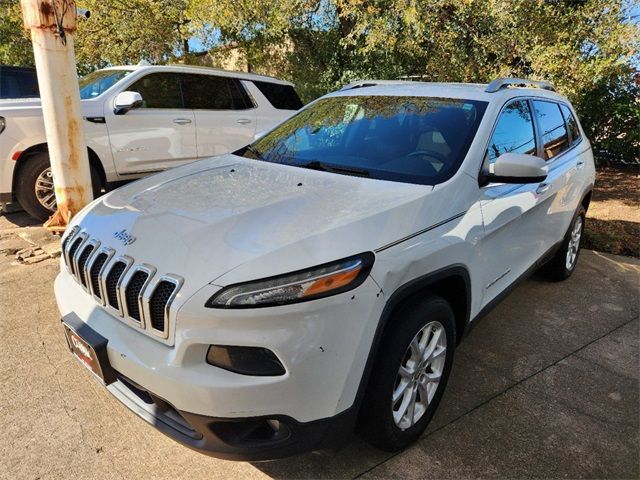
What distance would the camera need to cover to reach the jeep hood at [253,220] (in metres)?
1.87

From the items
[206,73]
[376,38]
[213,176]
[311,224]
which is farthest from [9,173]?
[376,38]

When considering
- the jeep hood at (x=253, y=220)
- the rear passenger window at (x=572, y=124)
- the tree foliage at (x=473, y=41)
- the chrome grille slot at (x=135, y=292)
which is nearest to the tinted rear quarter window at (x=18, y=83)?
the tree foliage at (x=473, y=41)

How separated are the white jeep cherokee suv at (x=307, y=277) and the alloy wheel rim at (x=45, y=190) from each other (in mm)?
3135

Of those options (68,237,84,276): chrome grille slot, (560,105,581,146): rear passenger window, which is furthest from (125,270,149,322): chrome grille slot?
(560,105,581,146): rear passenger window

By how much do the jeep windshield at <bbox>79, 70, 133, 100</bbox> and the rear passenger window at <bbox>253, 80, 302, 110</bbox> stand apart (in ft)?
6.16

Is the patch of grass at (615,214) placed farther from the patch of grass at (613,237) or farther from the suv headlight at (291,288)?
the suv headlight at (291,288)

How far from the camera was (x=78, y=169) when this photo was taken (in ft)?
Result: 15.4

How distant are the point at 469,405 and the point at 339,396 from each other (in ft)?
3.88

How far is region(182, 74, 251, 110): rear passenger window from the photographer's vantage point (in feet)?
21.4

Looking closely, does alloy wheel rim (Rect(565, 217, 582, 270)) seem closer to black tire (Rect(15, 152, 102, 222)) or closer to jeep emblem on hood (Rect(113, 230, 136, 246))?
jeep emblem on hood (Rect(113, 230, 136, 246))

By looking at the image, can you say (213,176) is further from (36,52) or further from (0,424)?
(36,52)

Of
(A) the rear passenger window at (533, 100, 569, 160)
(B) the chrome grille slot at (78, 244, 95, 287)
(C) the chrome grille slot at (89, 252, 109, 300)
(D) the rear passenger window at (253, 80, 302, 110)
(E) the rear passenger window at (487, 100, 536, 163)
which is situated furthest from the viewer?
(D) the rear passenger window at (253, 80, 302, 110)

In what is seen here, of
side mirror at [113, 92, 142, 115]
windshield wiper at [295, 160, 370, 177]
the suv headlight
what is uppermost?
side mirror at [113, 92, 142, 115]

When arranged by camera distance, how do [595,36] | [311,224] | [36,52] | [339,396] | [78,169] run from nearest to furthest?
[339,396]
[311,224]
[36,52]
[78,169]
[595,36]
